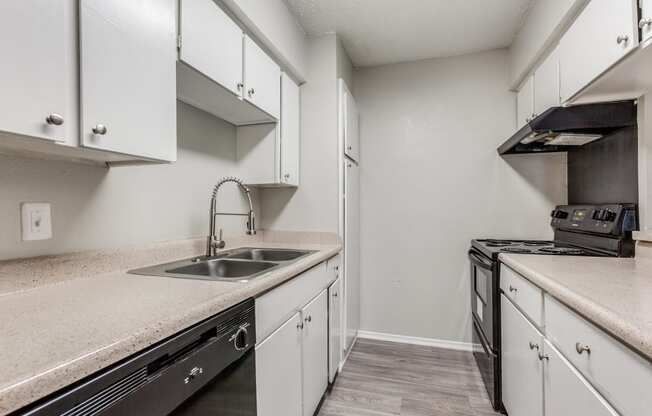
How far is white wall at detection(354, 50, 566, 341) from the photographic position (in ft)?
8.36

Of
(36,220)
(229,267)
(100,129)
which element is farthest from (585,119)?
(36,220)

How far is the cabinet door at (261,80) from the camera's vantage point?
1.66 metres

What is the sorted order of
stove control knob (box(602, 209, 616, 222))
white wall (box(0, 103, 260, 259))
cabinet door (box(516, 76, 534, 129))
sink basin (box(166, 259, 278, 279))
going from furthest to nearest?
cabinet door (box(516, 76, 534, 129)) < stove control knob (box(602, 209, 616, 222)) < sink basin (box(166, 259, 278, 279)) < white wall (box(0, 103, 260, 259))

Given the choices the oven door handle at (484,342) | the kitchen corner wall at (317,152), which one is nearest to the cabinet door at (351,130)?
the kitchen corner wall at (317,152)

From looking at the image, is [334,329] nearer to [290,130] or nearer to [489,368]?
[489,368]

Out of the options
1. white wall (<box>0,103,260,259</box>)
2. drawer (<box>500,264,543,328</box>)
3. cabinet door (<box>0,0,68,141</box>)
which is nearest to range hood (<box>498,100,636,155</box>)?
drawer (<box>500,264,543,328</box>)

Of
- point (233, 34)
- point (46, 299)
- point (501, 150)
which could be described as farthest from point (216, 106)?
point (501, 150)

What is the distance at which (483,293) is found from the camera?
6.74 ft

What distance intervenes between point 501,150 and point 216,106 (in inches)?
Answer: 81.7

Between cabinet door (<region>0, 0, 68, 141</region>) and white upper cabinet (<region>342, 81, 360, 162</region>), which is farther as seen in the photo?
white upper cabinet (<region>342, 81, 360, 162</region>)

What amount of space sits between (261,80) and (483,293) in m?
1.89

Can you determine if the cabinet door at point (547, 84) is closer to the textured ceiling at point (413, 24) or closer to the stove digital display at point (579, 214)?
the textured ceiling at point (413, 24)

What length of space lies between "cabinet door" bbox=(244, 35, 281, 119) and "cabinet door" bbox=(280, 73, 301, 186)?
0.09 meters

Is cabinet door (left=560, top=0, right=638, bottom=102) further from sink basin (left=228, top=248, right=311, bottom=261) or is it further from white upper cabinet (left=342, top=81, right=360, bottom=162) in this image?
sink basin (left=228, top=248, right=311, bottom=261)
